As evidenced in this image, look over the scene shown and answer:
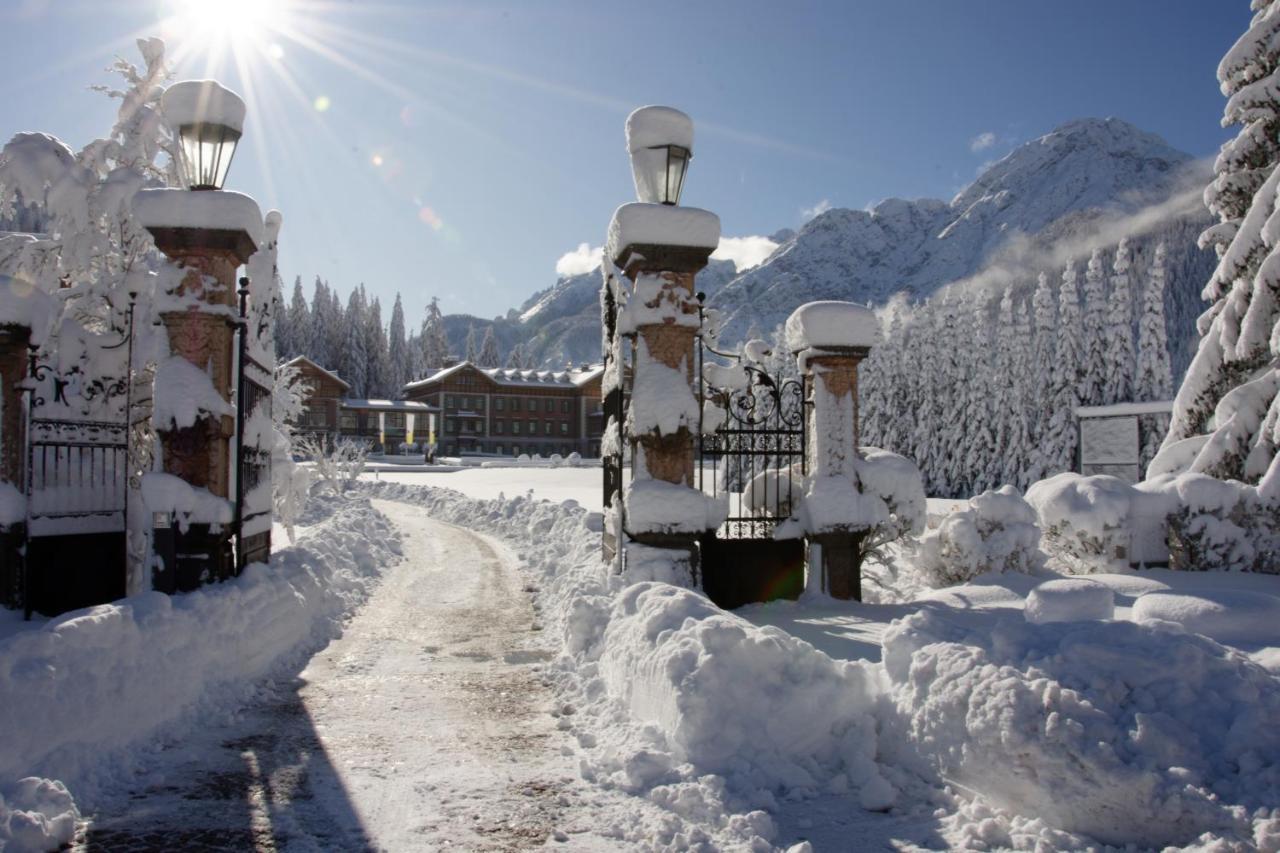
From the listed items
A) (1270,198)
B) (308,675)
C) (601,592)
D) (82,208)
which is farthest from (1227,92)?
(82,208)

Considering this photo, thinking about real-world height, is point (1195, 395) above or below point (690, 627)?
above

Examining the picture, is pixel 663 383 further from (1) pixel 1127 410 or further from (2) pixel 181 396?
(1) pixel 1127 410

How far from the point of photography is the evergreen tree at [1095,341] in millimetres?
41344

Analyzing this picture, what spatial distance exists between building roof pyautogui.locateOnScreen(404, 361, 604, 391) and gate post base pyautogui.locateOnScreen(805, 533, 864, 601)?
70.2 meters

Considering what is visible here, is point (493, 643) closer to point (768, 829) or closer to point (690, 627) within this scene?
point (690, 627)

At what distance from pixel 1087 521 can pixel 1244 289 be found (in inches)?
225

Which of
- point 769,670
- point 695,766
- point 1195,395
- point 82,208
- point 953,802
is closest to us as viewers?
point 953,802

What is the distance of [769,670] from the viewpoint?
17.0 feet

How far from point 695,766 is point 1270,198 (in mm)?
13538

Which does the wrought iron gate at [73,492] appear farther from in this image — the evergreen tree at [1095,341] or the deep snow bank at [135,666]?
the evergreen tree at [1095,341]

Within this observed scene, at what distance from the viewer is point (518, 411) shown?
79625 millimetres

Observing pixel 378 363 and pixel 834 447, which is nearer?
pixel 834 447

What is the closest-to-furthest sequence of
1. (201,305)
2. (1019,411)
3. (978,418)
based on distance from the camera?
1. (201,305)
2. (1019,411)
3. (978,418)

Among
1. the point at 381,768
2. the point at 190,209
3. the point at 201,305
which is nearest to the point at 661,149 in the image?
the point at 190,209
